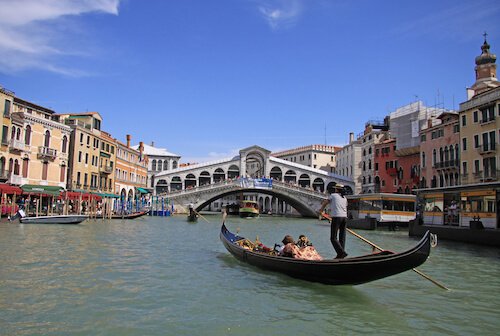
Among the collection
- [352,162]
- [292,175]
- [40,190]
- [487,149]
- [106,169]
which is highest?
[352,162]

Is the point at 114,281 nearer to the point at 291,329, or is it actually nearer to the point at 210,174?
the point at 291,329

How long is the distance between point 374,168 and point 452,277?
26.8 meters

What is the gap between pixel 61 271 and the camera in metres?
6.88

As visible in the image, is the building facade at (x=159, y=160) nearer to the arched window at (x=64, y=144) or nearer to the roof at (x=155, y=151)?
the roof at (x=155, y=151)

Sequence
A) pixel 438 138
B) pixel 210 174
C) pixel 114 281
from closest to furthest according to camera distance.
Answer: pixel 114 281
pixel 438 138
pixel 210 174

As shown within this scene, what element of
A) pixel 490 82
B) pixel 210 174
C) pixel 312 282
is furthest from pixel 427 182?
pixel 312 282

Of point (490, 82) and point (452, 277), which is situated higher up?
point (490, 82)

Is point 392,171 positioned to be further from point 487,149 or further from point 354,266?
point 354,266

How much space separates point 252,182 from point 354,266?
88.8 ft

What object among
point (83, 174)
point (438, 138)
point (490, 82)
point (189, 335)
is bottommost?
point (189, 335)

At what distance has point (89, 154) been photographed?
25500 mm

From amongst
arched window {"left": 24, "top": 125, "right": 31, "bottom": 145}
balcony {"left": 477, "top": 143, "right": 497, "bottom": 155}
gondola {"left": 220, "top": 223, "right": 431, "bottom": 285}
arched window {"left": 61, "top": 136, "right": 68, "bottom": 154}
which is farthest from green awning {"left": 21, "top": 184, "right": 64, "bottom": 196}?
balcony {"left": 477, "top": 143, "right": 497, "bottom": 155}

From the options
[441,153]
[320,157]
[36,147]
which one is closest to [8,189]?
[36,147]

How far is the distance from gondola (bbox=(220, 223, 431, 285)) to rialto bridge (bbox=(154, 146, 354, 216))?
25214 mm
